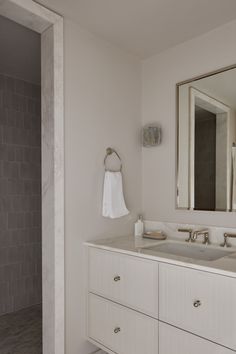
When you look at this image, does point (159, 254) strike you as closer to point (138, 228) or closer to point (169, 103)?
point (138, 228)

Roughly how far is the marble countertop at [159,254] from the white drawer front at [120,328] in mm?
365

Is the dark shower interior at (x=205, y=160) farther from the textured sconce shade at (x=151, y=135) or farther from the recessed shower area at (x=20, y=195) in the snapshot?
the recessed shower area at (x=20, y=195)

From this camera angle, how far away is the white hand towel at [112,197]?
218cm

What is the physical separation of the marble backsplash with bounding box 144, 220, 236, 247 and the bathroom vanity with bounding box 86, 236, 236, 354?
0.44 ft

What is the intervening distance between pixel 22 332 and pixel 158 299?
62.7 inches

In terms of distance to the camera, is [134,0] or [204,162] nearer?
[134,0]

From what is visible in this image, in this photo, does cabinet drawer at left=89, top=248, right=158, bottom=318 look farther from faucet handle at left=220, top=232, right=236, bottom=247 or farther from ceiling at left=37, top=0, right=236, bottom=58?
ceiling at left=37, top=0, right=236, bottom=58

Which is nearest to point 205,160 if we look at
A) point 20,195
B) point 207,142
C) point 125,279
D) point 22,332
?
point 207,142

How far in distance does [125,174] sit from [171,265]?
3.30ft

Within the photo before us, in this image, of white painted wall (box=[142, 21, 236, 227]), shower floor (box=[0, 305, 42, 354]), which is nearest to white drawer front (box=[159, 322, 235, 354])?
white painted wall (box=[142, 21, 236, 227])

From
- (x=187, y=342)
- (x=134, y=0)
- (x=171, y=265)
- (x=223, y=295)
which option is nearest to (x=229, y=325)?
(x=223, y=295)

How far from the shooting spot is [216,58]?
6.88 ft

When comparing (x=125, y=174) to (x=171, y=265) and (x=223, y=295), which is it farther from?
(x=223, y=295)

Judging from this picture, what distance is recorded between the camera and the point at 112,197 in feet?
7.21
